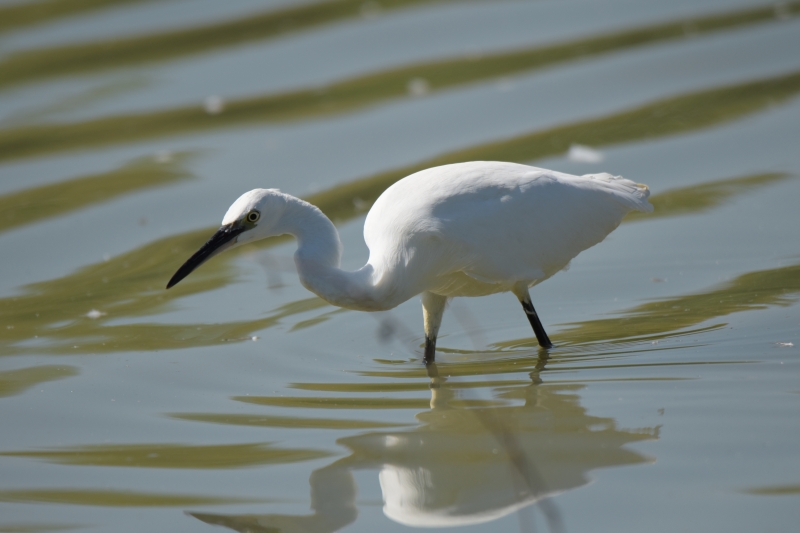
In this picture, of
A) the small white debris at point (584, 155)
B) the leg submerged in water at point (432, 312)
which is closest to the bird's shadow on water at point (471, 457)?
the leg submerged in water at point (432, 312)

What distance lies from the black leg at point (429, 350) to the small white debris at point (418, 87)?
4.95m

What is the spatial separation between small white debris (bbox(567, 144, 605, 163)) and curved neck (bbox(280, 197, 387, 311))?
366 centimetres

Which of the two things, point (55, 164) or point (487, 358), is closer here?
point (487, 358)

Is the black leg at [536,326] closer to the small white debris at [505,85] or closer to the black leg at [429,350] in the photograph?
the black leg at [429,350]

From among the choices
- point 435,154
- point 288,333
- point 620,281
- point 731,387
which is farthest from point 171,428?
point 435,154

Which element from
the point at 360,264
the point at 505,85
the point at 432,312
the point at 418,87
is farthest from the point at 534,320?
the point at 418,87

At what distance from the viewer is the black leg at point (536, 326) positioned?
16.7 ft

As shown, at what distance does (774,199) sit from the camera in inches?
274

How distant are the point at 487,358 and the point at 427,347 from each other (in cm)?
32

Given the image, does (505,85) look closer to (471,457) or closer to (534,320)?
(534,320)

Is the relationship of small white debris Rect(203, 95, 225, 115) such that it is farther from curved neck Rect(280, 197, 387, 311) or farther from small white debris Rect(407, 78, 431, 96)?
curved neck Rect(280, 197, 387, 311)

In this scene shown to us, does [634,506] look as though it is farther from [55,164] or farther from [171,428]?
[55,164]

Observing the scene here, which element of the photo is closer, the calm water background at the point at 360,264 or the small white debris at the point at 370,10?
the calm water background at the point at 360,264

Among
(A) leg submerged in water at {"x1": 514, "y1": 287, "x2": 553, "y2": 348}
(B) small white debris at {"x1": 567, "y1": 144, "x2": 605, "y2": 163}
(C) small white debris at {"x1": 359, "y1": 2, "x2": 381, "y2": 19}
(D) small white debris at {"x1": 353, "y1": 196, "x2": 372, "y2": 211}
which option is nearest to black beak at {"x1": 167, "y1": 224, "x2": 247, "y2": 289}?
(A) leg submerged in water at {"x1": 514, "y1": 287, "x2": 553, "y2": 348}
